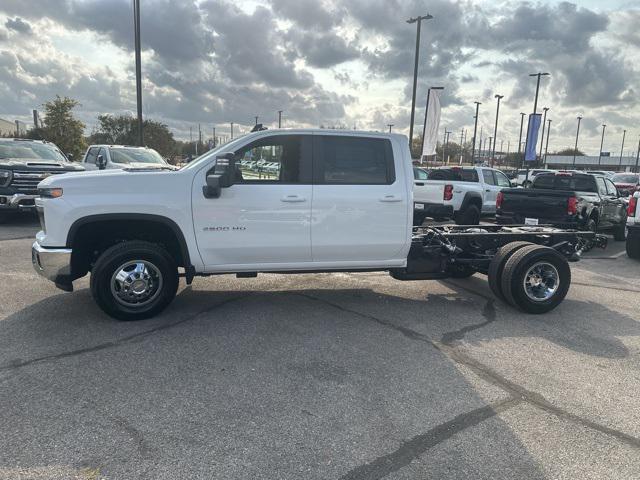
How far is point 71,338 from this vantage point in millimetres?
4531

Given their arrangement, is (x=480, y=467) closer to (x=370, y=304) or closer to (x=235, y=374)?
(x=235, y=374)

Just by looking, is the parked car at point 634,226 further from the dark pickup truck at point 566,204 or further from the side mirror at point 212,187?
the side mirror at point 212,187

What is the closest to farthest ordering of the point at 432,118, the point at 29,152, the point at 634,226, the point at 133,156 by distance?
the point at 634,226
the point at 29,152
the point at 133,156
the point at 432,118

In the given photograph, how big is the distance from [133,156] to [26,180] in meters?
3.23

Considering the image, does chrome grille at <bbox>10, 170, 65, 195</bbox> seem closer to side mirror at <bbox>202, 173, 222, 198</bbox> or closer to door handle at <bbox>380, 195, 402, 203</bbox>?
side mirror at <bbox>202, 173, 222, 198</bbox>

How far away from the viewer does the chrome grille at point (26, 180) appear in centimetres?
1063

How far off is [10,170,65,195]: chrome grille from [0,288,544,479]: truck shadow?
6612mm

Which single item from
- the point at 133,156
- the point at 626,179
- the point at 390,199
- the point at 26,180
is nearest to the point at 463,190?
the point at 390,199

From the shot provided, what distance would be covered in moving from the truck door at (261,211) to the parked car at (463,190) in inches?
282

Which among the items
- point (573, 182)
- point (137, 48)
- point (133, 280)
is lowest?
point (133, 280)

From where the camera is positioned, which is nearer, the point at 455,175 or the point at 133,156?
the point at 133,156

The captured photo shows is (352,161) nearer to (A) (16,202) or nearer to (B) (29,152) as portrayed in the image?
(A) (16,202)

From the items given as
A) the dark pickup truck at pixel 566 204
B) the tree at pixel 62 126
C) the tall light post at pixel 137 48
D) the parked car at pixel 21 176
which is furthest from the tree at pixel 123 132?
the dark pickup truck at pixel 566 204

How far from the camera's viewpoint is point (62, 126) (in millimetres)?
34250
